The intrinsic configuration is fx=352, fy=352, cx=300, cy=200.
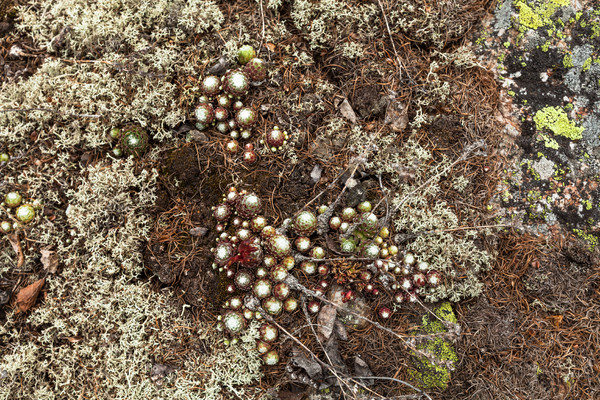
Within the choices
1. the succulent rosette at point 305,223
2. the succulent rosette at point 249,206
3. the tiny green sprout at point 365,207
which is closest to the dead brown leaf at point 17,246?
the succulent rosette at point 249,206

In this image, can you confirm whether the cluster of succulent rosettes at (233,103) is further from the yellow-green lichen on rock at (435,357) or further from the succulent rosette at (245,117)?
the yellow-green lichen on rock at (435,357)

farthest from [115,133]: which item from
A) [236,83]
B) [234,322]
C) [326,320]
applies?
[326,320]

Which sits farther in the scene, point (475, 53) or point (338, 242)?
point (475, 53)

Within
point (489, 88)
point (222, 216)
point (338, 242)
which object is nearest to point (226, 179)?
point (222, 216)

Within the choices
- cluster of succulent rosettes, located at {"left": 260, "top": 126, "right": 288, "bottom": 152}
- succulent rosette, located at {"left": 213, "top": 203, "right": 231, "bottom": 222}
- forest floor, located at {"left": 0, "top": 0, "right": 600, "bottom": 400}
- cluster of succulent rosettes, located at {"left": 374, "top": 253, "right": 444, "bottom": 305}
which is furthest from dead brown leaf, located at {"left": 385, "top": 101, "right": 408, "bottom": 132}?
succulent rosette, located at {"left": 213, "top": 203, "right": 231, "bottom": 222}

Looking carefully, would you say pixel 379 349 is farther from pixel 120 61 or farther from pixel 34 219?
pixel 120 61

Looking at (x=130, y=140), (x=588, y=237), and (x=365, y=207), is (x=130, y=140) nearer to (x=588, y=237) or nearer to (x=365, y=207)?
(x=365, y=207)
